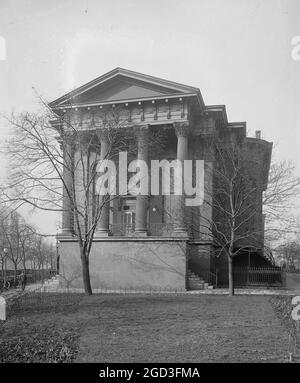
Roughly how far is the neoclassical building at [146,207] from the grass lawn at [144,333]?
9.51m

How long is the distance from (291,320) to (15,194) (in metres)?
13.2

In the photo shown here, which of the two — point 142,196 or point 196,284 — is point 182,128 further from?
point 196,284

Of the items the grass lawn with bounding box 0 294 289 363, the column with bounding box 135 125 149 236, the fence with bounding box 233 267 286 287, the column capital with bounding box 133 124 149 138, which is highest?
the column capital with bounding box 133 124 149 138

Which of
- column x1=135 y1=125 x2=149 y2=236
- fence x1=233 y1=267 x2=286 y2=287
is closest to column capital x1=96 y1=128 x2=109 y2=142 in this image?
column x1=135 y1=125 x2=149 y2=236

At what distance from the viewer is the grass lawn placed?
7.55 metres

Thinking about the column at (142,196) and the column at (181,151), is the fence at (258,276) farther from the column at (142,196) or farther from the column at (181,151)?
the column at (142,196)

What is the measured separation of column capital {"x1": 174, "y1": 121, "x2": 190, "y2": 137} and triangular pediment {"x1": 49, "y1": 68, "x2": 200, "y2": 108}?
1.79 m

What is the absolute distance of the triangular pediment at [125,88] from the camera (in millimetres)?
25281

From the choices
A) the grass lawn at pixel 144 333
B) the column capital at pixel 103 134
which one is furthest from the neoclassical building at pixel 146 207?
the grass lawn at pixel 144 333

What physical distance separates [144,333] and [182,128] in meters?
17.6

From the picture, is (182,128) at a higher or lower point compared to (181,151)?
higher

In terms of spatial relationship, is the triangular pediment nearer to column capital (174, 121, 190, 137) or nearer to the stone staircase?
column capital (174, 121, 190, 137)

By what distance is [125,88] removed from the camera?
26.7 m

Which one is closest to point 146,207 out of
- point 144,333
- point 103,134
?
point 103,134
